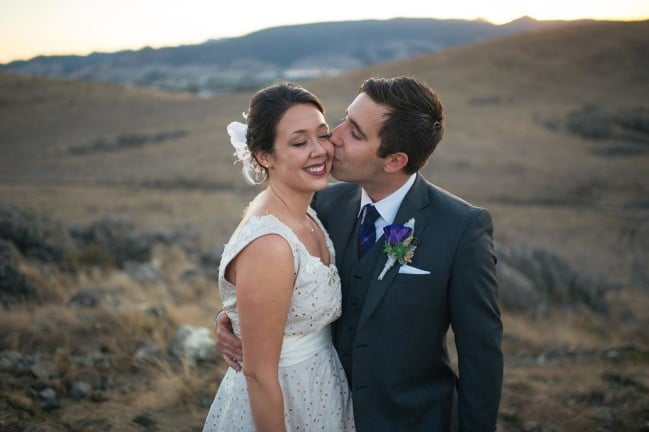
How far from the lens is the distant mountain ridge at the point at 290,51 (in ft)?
473

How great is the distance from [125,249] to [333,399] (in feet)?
23.8

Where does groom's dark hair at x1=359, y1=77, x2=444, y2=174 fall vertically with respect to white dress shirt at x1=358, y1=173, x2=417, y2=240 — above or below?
above

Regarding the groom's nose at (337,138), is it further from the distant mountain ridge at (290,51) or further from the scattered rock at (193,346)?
the distant mountain ridge at (290,51)

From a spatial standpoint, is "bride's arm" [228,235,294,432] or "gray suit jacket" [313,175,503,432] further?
"gray suit jacket" [313,175,503,432]

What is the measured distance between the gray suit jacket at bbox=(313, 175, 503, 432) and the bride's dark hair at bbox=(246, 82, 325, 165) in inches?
31.1

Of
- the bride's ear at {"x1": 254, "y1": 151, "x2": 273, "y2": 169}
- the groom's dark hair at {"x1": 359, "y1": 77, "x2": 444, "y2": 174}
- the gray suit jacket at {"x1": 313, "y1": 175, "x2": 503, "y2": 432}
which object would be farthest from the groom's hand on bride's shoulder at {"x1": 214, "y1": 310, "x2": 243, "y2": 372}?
the groom's dark hair at {"x1": 359, "y1": 77, "x2": 444, "y2": 174}

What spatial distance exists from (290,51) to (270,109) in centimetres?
16692

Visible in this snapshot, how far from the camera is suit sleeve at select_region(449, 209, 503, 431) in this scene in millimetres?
2693

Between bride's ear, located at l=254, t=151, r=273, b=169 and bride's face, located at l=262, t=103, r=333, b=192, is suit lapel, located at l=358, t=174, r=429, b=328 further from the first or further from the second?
bride's ear, located at l=254, t=151, r=273, b=169

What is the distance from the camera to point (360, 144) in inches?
117

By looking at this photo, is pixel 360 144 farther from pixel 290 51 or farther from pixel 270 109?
pixel 290 51

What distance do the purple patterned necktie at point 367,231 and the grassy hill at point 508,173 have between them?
230 cm

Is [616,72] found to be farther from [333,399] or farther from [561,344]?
[333,399]

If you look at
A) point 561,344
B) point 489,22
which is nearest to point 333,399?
point 561,344
